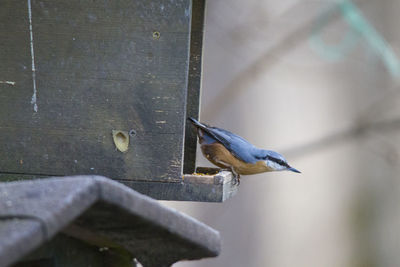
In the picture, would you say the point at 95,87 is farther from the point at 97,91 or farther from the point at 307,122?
the point at 307,122

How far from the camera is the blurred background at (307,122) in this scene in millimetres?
5004

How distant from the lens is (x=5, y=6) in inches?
97.2

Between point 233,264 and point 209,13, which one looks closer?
point 209,13

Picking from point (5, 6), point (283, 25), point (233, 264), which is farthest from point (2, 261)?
point (233, 264)

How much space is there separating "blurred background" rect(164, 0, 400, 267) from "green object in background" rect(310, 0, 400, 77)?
1cm

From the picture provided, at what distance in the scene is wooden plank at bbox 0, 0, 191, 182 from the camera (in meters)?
2.46

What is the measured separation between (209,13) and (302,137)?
1.89m

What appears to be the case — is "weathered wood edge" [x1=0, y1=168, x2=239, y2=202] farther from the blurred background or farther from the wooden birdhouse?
the blurred background

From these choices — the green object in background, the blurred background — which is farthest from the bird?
the green object in background

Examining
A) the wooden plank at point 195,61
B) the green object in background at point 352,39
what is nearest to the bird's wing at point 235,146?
the wooden plank at point 195,61

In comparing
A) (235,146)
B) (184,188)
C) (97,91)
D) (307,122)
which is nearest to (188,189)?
(184,188)

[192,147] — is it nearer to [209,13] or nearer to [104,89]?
[104,89]

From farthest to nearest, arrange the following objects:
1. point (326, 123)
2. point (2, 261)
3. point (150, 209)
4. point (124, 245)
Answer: point (326, 123), point (124, 245), point (150, 209), point (2, 261)

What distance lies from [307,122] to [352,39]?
1345 millimetres
